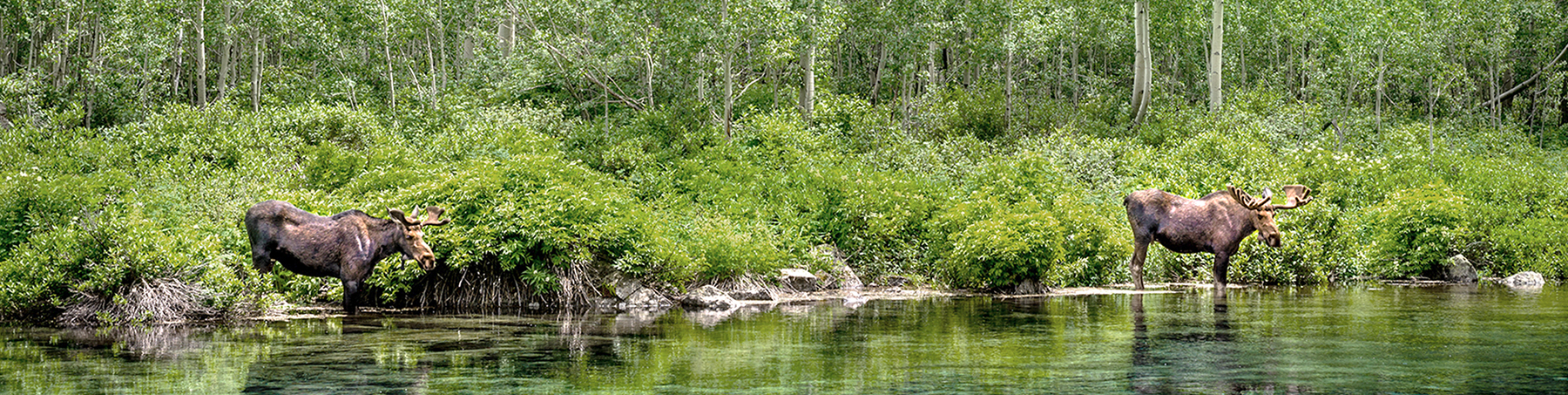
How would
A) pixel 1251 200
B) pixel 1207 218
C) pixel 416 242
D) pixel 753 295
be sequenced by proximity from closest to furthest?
pixel 416 242, pixel 1251 200, pixel 1207 218, pixel 753 295

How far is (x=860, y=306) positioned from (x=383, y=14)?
1220 inches

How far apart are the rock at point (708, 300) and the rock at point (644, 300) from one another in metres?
0.28

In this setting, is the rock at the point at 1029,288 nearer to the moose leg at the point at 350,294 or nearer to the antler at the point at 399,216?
the antler at the point at 399,216

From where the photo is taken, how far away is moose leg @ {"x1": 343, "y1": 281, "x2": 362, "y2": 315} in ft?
52.6

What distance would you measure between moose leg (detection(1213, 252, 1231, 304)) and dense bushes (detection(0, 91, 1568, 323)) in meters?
2.41

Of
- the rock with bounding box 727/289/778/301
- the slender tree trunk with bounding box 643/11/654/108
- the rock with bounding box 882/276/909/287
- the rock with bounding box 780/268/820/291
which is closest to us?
the rock with bounding box 727/289/778/301

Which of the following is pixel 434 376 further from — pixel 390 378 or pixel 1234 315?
pixel 1234 315

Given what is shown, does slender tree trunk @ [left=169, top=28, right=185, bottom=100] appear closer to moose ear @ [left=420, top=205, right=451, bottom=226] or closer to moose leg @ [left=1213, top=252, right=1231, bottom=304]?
moose ear @ [left=420, top=205, right=451, bottom=226]

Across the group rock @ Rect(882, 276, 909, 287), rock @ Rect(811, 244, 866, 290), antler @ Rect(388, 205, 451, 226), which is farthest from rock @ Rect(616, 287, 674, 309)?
rock @ Rect(882, 276, 909, 287)

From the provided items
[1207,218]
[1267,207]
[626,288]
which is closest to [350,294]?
[626,288]

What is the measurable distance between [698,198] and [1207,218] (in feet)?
37.0

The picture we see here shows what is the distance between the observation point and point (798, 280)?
72.9 feet

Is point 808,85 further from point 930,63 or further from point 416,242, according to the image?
point 416,242

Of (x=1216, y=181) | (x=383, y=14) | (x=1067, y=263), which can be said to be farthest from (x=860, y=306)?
(x=383, y=14)
